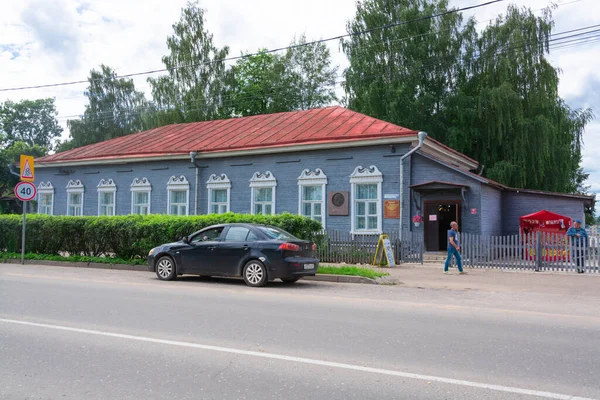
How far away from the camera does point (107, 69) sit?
179 feet

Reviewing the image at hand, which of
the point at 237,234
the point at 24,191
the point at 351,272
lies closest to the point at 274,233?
the point at 237,234

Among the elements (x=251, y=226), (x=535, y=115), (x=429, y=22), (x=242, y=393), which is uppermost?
(x=429, y=22)

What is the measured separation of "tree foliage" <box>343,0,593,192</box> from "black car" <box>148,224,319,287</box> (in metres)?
20.8

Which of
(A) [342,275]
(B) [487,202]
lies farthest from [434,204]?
(A) [342,275]

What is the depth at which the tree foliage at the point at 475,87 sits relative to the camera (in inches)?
1182

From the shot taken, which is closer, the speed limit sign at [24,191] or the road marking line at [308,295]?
the road marking line at [308,295]

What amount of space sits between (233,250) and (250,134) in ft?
45.0

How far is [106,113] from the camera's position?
5438cm

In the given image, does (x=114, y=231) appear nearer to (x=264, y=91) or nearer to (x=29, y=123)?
(x=264, y=91)

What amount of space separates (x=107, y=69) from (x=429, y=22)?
35.6 metres

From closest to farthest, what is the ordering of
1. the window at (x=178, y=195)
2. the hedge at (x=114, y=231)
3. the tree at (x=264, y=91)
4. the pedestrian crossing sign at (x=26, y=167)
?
the hedge at (x=114, y=231) → the pedestrian crossing sign at (x=26, y=167) → the window at (x=178, y=195) → the tree at (x=264, y=91)

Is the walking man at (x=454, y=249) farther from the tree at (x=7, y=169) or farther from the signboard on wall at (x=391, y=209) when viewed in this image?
the tree at (x=7, y=169)

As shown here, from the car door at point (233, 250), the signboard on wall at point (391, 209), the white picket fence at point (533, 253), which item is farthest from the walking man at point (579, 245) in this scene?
the car door at point (233, 250)

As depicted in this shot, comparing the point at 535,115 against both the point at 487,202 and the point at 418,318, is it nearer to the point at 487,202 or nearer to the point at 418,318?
the point at 487,202
